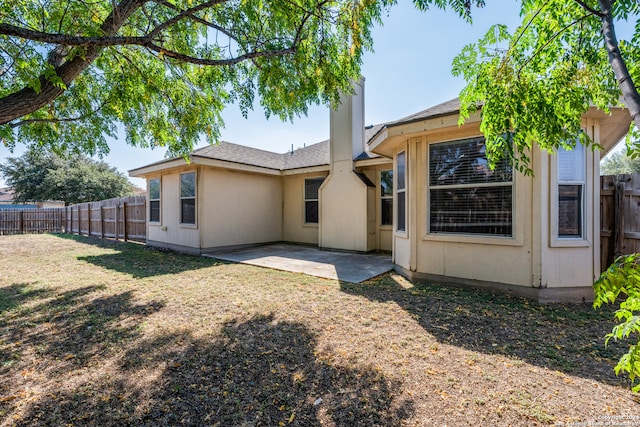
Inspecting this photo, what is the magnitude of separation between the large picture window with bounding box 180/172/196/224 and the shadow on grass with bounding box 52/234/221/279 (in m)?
1.26

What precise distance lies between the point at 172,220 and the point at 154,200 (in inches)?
71.4

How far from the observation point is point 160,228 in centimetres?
1064

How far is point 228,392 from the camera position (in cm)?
235

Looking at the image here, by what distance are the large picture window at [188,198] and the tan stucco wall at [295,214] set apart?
3.56 meters

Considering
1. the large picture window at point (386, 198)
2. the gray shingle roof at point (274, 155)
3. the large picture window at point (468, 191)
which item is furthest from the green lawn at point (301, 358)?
the gray shingle roof at point (274, 155)

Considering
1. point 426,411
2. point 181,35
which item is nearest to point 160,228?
point 181,35

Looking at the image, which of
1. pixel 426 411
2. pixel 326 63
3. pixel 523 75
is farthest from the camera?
pixel 326 63

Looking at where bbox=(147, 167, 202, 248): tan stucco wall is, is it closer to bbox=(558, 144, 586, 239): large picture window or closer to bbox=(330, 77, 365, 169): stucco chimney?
bbox=(330, 77, 365, 169): stucco chimney

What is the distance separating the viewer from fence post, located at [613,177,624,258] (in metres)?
4.79

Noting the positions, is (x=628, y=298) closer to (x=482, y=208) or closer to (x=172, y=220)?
(x=482, y=208)

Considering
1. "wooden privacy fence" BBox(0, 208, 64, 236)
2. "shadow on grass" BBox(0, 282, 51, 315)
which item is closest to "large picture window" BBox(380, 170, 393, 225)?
"shadow on grass" BBox(0, 282, 51, 315)

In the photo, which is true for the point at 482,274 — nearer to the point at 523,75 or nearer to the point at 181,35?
the point at 523,75

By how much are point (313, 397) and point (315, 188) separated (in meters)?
8.69

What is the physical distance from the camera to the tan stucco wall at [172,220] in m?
9.22
